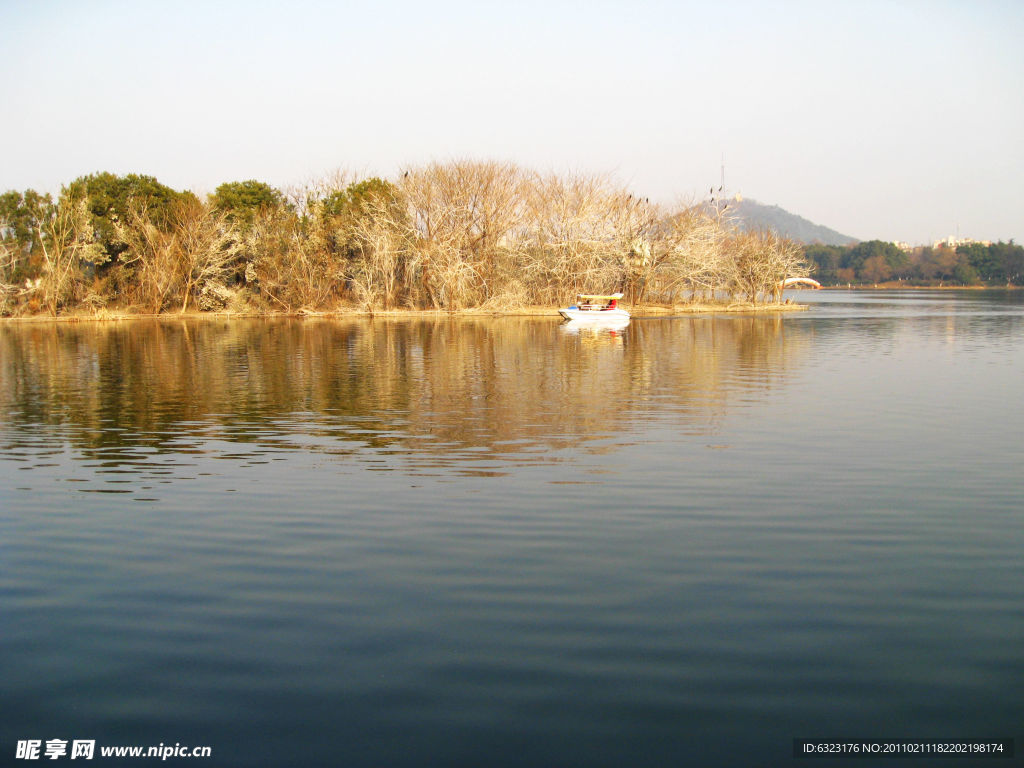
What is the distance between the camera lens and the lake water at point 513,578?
5699 mm

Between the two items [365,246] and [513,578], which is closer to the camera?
→ [513,578]

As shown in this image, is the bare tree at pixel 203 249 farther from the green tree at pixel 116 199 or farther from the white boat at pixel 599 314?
the white boat at pixel 599 314

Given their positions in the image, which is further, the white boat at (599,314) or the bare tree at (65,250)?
the bare tree at (65,250)

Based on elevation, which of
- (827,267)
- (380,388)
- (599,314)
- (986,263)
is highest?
(827,267)

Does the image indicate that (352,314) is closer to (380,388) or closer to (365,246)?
(365,246)

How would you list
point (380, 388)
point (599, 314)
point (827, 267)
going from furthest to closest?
point (827, 267), point (599, 314), point (380, 388)

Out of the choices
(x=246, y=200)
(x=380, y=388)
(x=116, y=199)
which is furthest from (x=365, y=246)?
(x=380, y=388)

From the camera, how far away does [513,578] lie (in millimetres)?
8297

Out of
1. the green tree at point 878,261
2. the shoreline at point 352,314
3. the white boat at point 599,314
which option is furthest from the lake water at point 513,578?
the green tree at point 878,261

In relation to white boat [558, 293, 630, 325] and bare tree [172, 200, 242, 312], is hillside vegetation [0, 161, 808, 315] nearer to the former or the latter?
bare tree [172, 200, 242, 312]

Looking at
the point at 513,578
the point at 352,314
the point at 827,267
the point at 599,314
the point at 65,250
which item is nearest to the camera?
the point at 513,578

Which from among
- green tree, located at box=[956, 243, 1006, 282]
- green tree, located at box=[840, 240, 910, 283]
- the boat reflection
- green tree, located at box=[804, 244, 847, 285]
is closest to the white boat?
the boat reflection

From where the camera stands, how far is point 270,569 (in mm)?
8711

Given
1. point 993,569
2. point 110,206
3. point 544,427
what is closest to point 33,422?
point 544,427
